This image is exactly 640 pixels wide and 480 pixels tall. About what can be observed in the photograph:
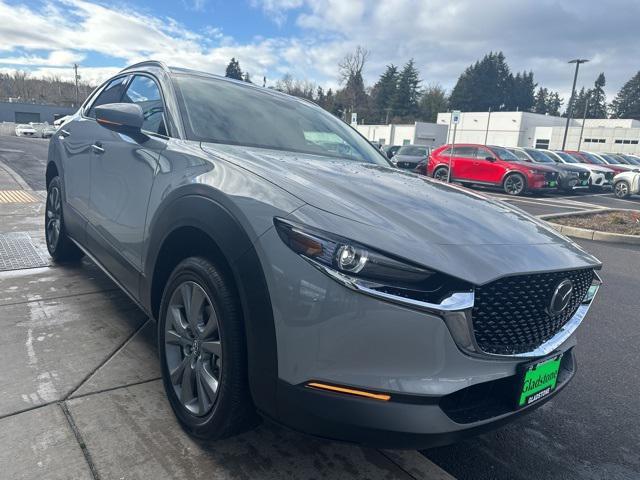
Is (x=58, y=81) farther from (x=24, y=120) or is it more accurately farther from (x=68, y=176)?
(x=68, y=176)

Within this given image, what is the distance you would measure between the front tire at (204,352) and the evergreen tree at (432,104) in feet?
324

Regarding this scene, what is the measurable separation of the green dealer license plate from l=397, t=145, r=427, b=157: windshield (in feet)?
62.4

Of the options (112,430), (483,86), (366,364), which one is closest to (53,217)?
(112,430)

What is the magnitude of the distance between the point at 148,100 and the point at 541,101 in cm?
13451

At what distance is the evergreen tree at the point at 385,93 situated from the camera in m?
93.4

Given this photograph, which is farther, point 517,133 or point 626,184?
point 517,133

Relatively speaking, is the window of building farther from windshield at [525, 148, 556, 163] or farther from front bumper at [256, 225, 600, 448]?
front bumper at [256, 225, 600, 448]

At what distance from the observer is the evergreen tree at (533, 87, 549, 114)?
118812 millimetres

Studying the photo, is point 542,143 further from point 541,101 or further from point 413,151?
point 541,101

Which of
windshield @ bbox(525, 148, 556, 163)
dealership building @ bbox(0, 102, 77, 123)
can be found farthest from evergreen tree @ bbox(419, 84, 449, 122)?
windshield @ bbox(525, 148, 556, 163)

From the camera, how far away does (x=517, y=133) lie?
64.5 meters

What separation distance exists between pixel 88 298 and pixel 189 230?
2.12 m

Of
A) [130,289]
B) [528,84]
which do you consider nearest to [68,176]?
[130,289]

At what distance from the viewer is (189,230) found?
216 centimetres
